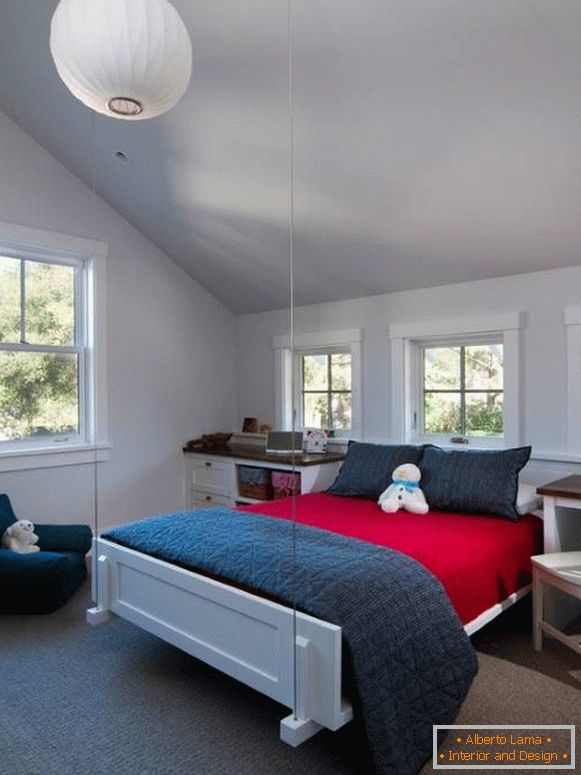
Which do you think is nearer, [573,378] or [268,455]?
[573,378]

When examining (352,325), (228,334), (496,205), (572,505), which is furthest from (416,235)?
(228,334)

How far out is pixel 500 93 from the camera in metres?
2.25

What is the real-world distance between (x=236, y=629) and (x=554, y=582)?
4.45 ft

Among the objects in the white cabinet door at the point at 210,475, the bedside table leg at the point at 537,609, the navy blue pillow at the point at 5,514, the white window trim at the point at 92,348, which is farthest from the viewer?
the white cabinet door at the point at 210,475

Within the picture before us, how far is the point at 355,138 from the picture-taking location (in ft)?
8.87

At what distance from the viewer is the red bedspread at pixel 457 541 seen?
2172 mm

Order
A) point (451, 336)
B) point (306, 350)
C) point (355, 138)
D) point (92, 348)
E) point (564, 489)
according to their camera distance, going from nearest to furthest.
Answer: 1. point (564, 489)
2. point (355, 138)
3. point (451, 336)
4. point (92, 348)
5. point (306, 350)

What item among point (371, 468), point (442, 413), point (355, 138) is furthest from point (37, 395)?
point (442, 413)

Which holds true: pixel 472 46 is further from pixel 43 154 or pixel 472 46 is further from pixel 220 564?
pixel 43 154

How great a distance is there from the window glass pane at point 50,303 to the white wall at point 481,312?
1.51 m

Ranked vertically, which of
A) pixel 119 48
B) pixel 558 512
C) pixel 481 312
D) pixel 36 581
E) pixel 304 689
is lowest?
pixel 36 581

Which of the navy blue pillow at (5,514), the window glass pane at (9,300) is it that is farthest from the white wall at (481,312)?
the navy blue pillow at (5,514)

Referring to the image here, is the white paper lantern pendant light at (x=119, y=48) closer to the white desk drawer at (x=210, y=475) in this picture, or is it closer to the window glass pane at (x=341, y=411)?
the window glass pane at (x=341, y=411)

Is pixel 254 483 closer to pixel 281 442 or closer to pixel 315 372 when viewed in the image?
pixel 281 442
